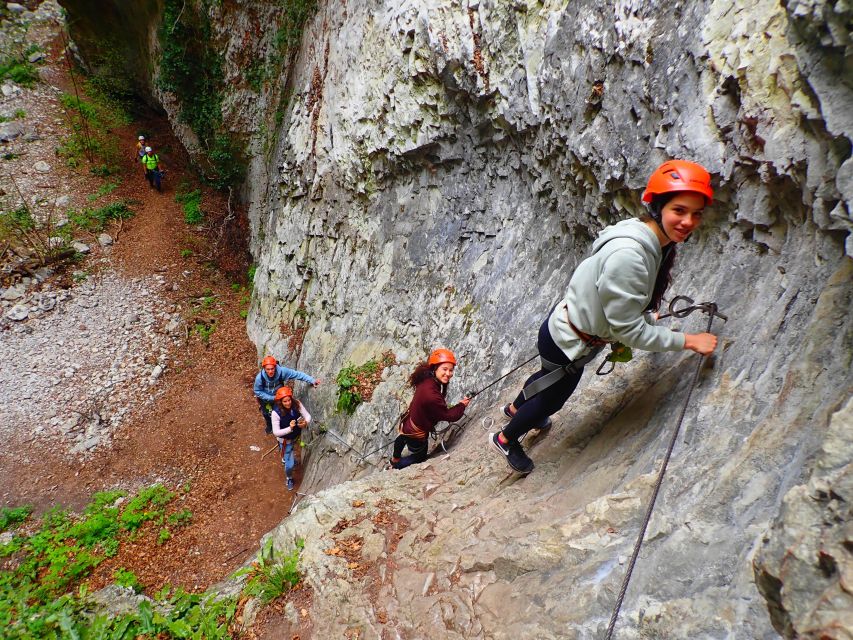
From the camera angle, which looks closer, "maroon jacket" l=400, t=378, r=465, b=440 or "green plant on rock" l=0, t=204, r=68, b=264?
"maroon jacket" l=400, t=378, r=465, b=440

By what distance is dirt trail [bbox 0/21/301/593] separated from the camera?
8.95 metres

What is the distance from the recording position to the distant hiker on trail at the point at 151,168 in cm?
1827

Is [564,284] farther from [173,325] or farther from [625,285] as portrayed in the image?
[173,325]

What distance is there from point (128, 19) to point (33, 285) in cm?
1358

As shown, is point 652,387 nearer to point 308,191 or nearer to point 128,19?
point 308,191

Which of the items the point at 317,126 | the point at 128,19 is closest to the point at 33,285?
the point at 317,126

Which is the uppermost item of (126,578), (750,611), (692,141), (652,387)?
(692,141)

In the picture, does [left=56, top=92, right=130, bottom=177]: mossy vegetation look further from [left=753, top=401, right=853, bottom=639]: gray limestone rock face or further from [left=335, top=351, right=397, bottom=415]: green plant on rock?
[left=753, top=401, right=853, bottom=639]: gray limestone rock face

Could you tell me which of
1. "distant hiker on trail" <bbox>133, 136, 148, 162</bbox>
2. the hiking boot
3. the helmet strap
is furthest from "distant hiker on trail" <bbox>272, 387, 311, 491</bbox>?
"distant hiker on trail" <bbox>133, 136, 148, 162</bbox>

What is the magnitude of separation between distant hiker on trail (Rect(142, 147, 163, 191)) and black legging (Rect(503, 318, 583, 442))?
20024 millimetres

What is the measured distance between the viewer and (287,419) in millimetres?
9273

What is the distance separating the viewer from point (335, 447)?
31.6ft

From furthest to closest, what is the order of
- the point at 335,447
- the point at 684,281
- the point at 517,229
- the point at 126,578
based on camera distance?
the point at 335,447, the point at 126,578, the point at 517,229, the point at 684,281

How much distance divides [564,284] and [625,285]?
3.27 metres
